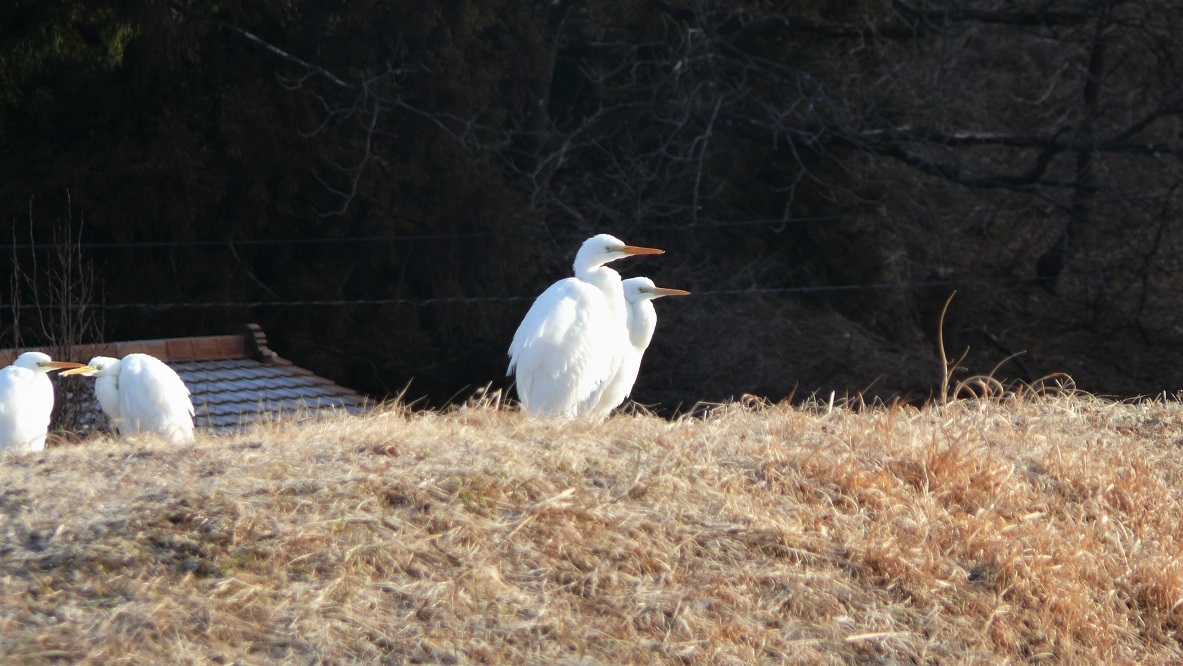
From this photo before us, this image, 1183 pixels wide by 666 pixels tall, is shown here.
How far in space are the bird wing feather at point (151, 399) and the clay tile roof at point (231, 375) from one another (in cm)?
111

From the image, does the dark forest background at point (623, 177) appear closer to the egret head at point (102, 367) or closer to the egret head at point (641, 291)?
the egret head at point (102, 367)

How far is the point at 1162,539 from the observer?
13.1 feet

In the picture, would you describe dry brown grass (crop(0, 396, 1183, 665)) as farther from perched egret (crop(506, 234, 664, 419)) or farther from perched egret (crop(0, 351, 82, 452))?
perched egret (crop(0, 351, 82, 452))

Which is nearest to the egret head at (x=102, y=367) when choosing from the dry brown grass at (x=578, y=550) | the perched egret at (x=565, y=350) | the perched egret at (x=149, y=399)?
the perched egret at (x=149, y=399)

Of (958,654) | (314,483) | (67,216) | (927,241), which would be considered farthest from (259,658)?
(927,241)

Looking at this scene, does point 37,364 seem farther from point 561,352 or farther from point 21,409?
point 561,352

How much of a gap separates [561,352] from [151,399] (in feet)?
6.36

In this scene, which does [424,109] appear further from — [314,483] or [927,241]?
[314,483]

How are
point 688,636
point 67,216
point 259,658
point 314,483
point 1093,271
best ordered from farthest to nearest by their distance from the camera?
point 1093,271
point 67,216
point 314,483
point 688,636
point 259,658

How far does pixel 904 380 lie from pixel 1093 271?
8.62 ft

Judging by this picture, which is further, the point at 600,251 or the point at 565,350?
the point at 600,251

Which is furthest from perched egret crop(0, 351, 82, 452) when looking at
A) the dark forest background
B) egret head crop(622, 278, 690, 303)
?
the dark forest background

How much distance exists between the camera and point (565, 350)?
5.64 meters

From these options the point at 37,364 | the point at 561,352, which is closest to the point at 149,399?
the point at 37,364
